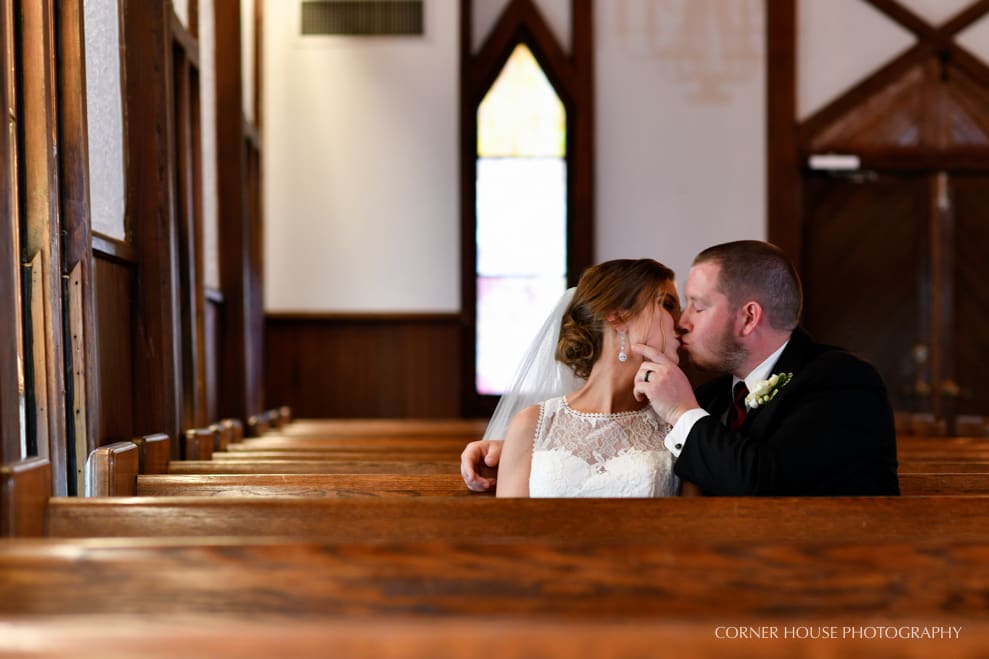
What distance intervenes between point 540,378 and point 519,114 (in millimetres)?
5580

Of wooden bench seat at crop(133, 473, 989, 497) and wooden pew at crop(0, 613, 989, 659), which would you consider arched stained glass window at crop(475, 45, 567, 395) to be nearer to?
wooden bench seat at crop(133, 473, 989, 497)

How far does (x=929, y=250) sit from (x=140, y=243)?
615cm

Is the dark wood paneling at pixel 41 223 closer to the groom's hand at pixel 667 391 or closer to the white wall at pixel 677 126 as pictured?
the groom's hand at pixel 667 391

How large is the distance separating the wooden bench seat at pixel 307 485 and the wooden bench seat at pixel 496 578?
3.70ft

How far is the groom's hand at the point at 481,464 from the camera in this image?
2773 millimetres

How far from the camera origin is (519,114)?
8.30 meters

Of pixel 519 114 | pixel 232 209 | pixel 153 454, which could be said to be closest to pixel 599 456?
pixel 153 454

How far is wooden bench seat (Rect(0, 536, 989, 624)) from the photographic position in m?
1.61

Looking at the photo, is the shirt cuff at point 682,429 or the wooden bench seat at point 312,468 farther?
the wooden bench seat at point 312,468

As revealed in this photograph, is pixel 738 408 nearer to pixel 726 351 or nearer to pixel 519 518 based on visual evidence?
pixel 726 351

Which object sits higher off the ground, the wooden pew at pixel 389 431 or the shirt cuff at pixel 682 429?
the shirt cuff at pixel 682 429

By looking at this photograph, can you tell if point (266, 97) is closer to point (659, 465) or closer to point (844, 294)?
point (844, 294)

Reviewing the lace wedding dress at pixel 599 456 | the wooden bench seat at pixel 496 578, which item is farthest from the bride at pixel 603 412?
the wooden bench seat at pixel 496 578

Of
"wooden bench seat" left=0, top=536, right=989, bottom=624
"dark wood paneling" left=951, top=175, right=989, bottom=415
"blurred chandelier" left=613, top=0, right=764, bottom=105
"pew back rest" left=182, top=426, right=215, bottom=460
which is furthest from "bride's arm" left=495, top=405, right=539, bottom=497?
"dark wood paneling" left=951, top=175, right=989, bottom=415
